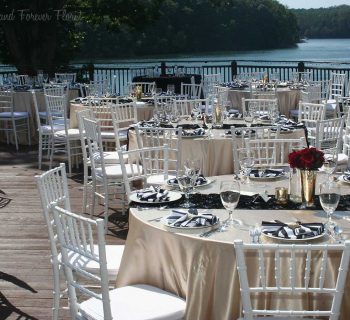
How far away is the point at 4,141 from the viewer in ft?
37.2

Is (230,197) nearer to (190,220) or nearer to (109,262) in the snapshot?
(190,220)

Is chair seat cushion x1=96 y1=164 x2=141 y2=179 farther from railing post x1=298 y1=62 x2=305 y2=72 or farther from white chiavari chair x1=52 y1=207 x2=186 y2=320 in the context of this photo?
railing post x1=298 y1=62 x2=305 y2=72

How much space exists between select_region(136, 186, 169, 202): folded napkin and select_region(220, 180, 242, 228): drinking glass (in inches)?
19.5

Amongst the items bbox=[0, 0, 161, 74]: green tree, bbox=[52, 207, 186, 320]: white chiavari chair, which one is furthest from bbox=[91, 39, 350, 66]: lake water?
bbox=[52, 207, 186, 320]: white chiavari chair

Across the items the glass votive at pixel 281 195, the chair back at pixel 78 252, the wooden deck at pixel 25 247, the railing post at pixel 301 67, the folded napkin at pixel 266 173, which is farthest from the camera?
the railing post at pixel 301 67

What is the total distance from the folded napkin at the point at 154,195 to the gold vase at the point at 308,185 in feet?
2.38

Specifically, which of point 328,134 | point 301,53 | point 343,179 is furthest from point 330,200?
point 301,53

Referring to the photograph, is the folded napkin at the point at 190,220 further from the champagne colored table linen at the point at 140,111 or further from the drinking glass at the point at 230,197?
the champagne colored table linen at the point at 140,111

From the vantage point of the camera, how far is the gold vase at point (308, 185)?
12.2 feet

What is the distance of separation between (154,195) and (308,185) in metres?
0.82

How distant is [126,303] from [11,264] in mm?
2189

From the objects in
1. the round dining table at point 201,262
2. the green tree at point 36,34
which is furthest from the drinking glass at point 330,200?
the green tree at point 36,34

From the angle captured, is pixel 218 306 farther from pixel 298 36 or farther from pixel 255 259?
pixel 298 36

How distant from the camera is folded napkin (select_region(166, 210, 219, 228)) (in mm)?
3311
